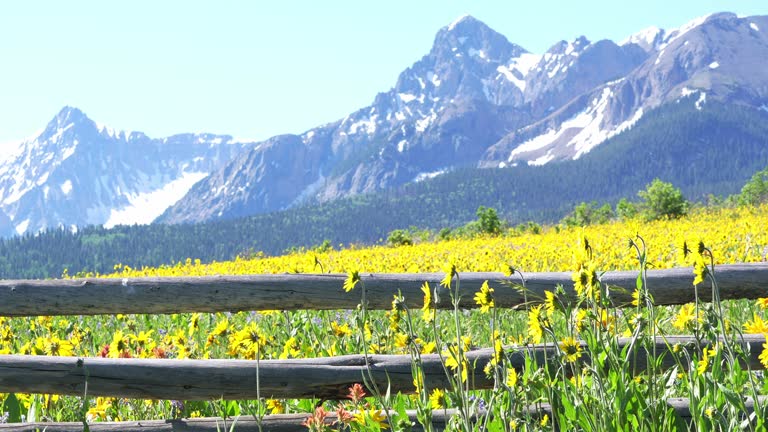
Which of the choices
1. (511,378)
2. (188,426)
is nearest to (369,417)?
(511,378)

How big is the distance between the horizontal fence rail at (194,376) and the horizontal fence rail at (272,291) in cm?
70

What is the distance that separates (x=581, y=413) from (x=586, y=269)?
21.5 inches

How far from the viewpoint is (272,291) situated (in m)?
4.31

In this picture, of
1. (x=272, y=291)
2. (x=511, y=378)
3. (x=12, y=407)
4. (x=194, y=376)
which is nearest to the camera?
(x=511, y=378)

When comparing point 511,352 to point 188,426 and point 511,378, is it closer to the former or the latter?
point 511,378

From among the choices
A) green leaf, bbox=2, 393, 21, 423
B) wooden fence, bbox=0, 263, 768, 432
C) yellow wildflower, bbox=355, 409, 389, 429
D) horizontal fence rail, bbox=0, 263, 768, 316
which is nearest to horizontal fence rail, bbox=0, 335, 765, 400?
wooden fence, bbox=0, 263, 768, 432

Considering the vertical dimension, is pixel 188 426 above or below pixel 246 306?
below

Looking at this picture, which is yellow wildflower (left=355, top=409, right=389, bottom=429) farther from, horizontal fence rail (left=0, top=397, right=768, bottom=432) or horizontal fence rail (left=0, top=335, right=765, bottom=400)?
horizontal fence rail (left=0, top=335, right=765, bottom=400)

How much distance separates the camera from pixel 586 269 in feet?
7.59

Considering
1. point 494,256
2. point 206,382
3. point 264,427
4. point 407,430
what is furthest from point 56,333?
point 494,256

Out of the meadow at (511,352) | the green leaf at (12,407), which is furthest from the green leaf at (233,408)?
the green leaf at (12,407)

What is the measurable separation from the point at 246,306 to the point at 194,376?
0.84m

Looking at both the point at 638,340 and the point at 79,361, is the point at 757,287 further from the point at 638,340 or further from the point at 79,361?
the point at 79,361

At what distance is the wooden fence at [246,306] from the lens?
351cm
